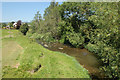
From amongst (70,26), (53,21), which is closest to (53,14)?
(53,21)

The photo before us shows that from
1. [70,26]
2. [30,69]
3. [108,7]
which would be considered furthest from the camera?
[70,26]

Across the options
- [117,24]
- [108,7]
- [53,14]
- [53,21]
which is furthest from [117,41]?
[53,14]

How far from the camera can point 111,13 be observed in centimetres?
600

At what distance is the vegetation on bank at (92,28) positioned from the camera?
19.8 feet

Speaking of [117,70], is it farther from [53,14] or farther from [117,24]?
[53,14]

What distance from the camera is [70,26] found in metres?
23.8

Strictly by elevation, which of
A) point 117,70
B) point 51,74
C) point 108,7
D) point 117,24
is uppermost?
point 108,7

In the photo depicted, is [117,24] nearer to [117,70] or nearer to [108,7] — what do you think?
[108,7]

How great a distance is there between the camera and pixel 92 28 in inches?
826

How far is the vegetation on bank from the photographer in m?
6.05

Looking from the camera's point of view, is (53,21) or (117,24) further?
(53,21)

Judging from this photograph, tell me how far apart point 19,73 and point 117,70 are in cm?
726

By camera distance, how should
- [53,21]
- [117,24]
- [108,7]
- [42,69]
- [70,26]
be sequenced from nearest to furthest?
[117,24] → [108,7] → [42,69] → [70,26] → [53,21]

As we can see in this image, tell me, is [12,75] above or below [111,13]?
below
